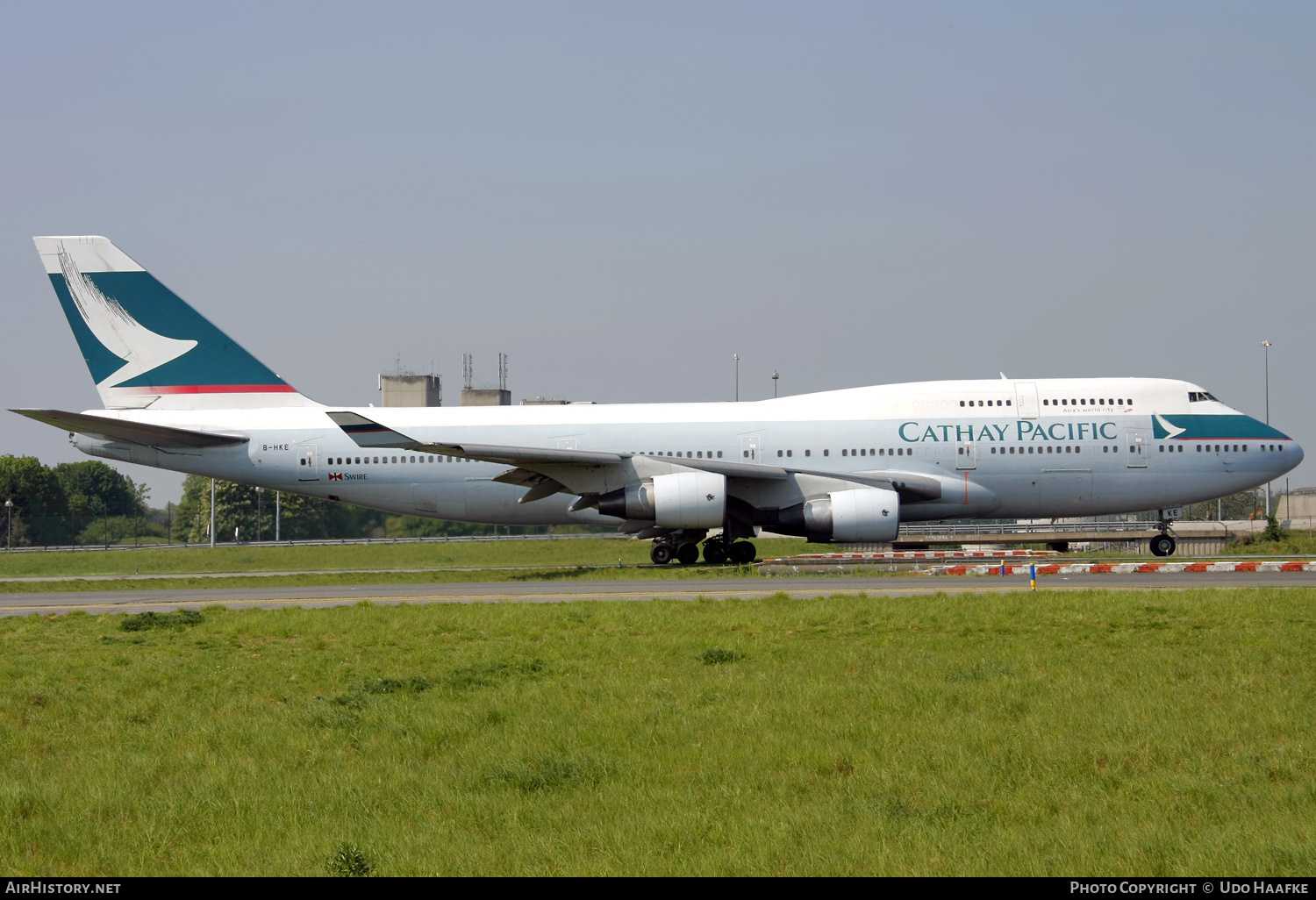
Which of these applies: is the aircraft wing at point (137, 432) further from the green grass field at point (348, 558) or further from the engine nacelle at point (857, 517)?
the engine nacelle at point (857, 517)

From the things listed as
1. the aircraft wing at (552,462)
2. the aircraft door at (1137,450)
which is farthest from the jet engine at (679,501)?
the aircraft door at (1137,450)

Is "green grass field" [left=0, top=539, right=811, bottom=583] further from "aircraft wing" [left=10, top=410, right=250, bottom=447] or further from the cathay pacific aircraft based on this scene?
"aircraft wing" [left=10, top=410, right=250, bottom=447]

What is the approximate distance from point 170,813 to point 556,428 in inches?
881

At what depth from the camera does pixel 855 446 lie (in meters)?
28.4

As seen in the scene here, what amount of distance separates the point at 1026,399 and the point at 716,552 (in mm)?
8916

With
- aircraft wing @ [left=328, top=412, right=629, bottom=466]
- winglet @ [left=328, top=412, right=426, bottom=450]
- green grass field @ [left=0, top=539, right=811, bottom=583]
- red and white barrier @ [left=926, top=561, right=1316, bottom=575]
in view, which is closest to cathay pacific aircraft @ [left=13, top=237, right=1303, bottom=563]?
aircraft wing @ [left=328, top=412, right=629, bottom=466]

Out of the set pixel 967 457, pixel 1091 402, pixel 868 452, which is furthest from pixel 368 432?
pixel 1091 402

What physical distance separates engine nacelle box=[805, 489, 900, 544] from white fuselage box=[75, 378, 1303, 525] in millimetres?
1832

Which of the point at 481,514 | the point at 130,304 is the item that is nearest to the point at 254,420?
the point at 130,304

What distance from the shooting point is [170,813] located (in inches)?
272

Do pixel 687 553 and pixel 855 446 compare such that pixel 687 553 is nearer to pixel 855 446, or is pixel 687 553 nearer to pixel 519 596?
pixel 855 446

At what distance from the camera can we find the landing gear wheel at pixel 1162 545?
95.1 feet

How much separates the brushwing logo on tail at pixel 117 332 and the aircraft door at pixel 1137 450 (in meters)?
25.0

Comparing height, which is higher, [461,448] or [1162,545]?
[461,448]
